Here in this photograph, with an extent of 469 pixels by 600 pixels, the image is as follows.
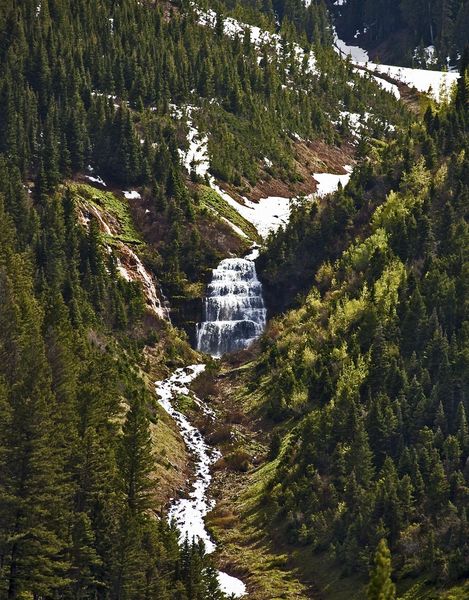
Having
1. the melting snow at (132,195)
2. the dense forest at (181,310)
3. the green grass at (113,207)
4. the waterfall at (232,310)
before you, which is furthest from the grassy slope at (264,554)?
the melting snow at (132,195)

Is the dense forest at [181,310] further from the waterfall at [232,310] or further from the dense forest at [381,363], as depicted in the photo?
the waterfall at [232,310]

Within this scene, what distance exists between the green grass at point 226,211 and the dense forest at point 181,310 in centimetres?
72

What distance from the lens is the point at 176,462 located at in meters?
95.9

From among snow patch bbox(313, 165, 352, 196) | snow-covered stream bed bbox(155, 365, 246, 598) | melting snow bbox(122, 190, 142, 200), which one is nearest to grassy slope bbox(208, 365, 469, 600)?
snow-covered stream bed bbox(155, 365, 246, 598)

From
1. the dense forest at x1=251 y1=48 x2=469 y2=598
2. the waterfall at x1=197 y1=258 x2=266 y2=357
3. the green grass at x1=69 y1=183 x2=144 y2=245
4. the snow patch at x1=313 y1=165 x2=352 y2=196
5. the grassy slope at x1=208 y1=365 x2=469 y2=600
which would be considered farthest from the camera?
the snow patch at x1=313 y1=165 x2=352 y2=196

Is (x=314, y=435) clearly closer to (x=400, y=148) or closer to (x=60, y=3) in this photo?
(x=400, y=148)

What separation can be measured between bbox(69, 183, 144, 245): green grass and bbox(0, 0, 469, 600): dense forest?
534mm

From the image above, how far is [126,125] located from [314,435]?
81.7 meters

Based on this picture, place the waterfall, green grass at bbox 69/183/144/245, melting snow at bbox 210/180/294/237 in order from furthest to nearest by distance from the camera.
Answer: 1. melting snow at bbox 210/180/294/237
2. green grass at bbox 69/183/144/245
3. the waterfall

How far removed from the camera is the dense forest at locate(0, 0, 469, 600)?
219 ft

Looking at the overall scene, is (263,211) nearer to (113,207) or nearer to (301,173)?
(301,173)

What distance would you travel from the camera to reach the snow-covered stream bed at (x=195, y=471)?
266ft

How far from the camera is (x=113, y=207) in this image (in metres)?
146

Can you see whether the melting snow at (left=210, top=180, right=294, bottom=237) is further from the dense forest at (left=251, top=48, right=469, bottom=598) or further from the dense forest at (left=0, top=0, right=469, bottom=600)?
the dense forest at (left=251, top=48, right=469, bottom=598)
